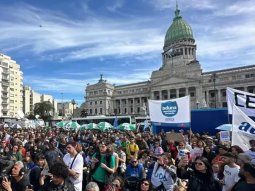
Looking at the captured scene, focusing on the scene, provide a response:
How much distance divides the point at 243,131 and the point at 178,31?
11186 centimetres

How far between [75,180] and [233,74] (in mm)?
91417

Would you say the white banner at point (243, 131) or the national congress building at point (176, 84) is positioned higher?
the national congress building at point (176, 84)

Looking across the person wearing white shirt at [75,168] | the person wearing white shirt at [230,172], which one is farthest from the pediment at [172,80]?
the person wearing white shirt at [75,168]

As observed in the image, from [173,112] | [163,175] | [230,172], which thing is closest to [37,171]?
[163,175]

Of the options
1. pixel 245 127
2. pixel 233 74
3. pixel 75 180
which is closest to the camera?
pixel 75 180

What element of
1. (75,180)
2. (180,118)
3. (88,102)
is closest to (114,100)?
(88,102)

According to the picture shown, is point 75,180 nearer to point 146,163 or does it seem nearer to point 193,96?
point 146,163

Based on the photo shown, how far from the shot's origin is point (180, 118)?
14.7m

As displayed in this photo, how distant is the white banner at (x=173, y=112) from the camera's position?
14609 millimetres

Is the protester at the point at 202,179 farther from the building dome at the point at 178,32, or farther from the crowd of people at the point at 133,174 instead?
the building dome at the point at 178,32

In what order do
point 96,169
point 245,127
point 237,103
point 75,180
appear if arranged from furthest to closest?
point 237,103
point 245,127
point 96,169
point 75,180

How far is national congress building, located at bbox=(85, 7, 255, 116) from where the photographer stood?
93.6 meters

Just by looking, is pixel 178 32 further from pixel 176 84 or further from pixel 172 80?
pixel 176 84

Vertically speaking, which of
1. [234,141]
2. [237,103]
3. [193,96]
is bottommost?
[234,141]
